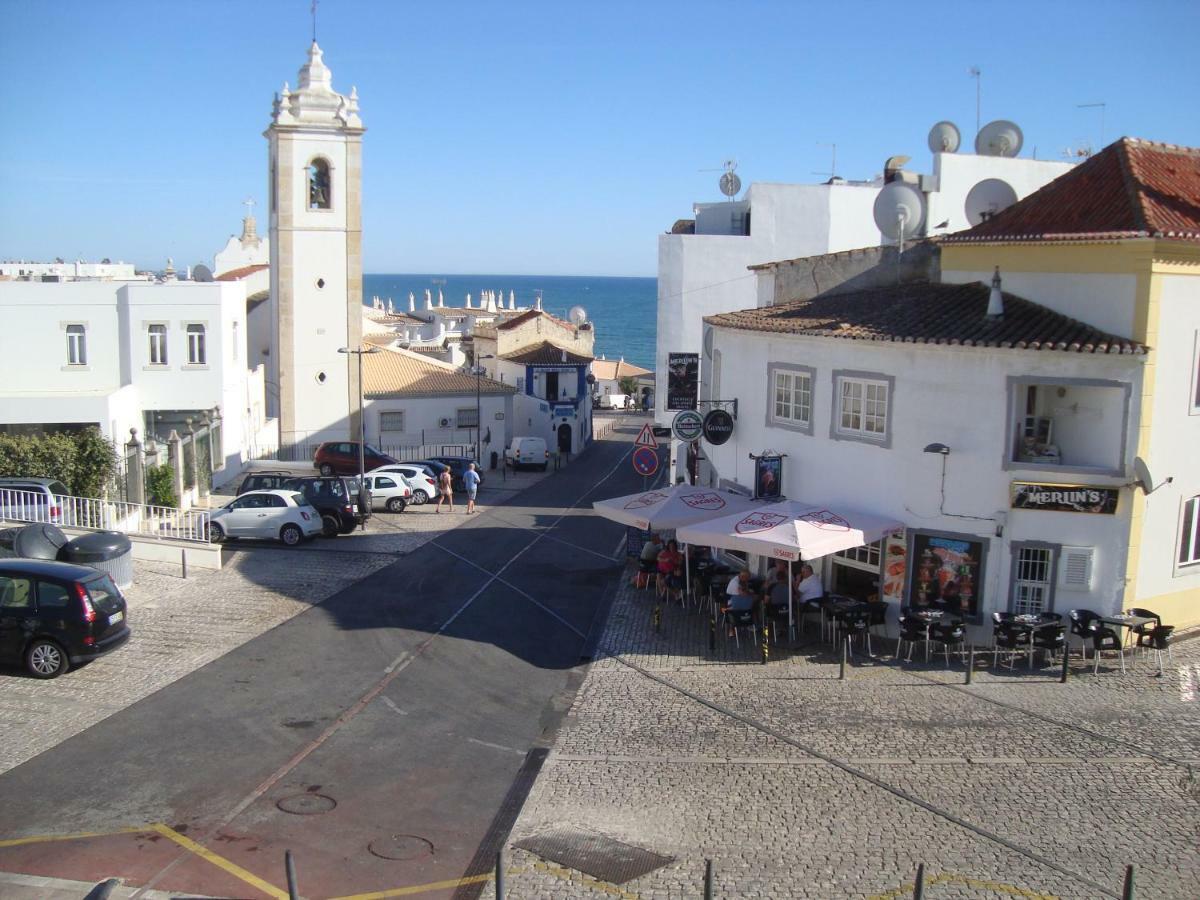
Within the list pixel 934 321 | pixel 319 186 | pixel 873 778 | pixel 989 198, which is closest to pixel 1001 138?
pixel 989 198

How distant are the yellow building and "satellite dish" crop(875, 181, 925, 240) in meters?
4.72

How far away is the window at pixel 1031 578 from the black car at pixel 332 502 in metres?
18.8

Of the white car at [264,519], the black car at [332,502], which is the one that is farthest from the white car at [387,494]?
the white car at [264,519]

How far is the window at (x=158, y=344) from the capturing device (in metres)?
37.3

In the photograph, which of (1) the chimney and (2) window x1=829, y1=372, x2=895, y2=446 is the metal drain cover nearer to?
(2) window x1=829, y1=372, x2=895, y2=446

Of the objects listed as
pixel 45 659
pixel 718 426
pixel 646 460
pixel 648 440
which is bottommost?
pixel 45 659

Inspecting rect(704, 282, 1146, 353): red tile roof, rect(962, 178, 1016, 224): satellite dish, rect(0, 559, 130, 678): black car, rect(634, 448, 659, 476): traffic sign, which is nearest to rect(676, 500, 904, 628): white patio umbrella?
rect(704, 282, 1146, 353): red tile roof

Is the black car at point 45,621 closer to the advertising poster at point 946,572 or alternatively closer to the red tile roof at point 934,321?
the red tile roof at point 934,321

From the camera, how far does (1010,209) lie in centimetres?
2295

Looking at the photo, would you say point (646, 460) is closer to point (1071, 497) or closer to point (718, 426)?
point (718, 426)

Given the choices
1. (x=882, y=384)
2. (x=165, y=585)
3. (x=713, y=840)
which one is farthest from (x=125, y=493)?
(x=713, y=840)

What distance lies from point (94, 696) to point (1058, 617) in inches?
596

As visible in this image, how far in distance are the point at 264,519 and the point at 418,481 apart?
352 inches

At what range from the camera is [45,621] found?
689 inches
